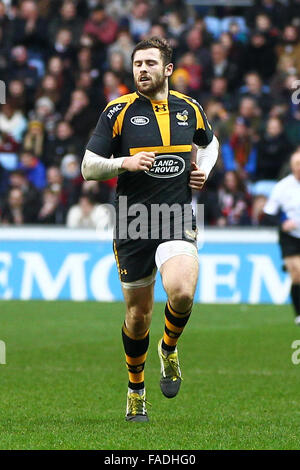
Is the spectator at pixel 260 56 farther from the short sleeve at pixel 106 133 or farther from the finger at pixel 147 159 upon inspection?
the finger at pixel 147 159

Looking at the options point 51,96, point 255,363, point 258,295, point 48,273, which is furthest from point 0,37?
point 255,363

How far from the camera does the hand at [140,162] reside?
6496 mm

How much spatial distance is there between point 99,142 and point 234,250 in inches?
381

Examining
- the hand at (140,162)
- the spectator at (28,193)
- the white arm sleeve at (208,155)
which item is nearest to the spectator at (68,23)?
the spectator at (28,193)

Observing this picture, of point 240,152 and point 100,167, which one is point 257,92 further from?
point 100,167

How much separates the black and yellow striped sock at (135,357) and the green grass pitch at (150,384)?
26cm

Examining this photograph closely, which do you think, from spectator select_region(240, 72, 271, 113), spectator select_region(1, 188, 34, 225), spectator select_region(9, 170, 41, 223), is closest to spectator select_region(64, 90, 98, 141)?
spectator select_region(9, 170, 41, 223)

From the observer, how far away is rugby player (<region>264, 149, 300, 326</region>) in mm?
13461

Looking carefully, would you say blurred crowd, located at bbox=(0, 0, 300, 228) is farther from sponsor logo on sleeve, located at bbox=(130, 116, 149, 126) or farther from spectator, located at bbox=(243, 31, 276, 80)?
sponsor logo on sleeve, located at bbox=(130, 116, 149, 126)

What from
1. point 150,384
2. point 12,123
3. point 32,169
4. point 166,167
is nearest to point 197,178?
point 166,167

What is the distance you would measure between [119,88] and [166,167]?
12.2m

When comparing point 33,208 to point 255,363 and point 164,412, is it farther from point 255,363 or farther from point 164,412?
point 164,412

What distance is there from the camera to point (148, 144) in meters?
6.91

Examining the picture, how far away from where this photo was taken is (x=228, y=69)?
64.3 ft
